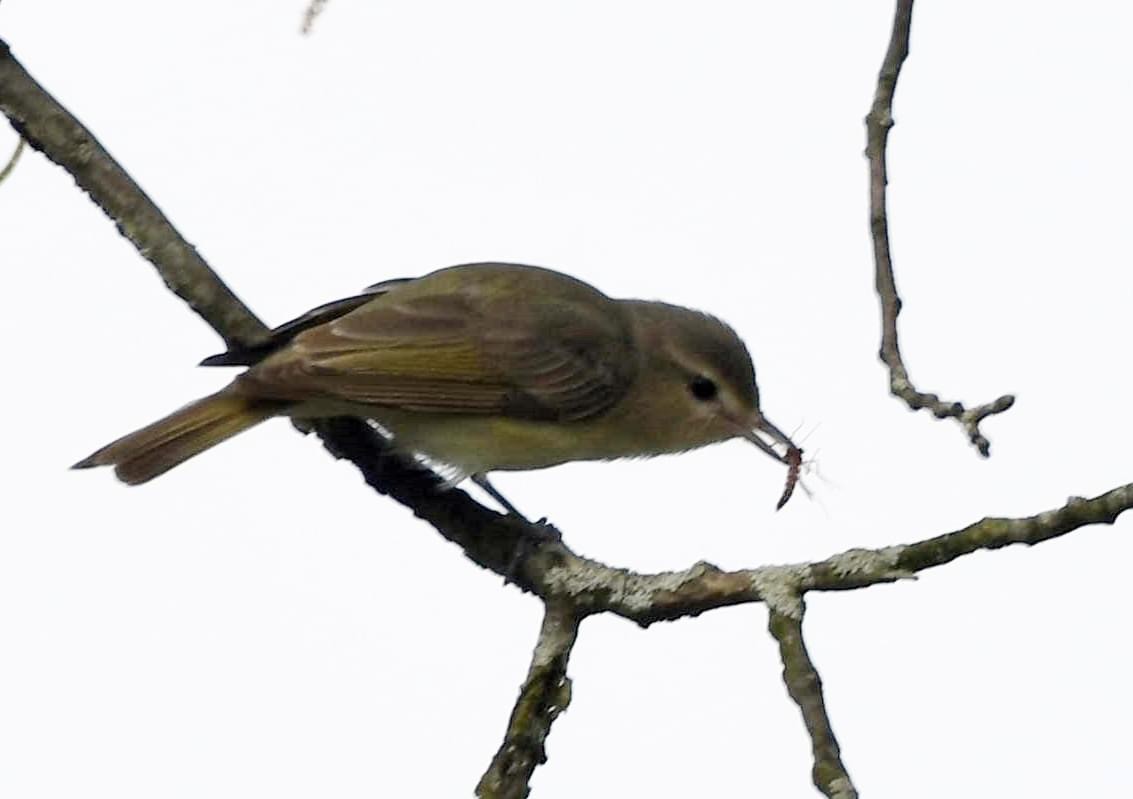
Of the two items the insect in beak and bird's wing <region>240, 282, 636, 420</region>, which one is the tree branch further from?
the insect in beak

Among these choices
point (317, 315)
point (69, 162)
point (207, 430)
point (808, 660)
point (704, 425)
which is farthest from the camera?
point (704, 425)

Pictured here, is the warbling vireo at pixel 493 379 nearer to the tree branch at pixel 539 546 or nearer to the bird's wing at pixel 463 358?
the bird's wing at pixel 463 358

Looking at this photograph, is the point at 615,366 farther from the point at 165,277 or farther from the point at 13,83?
the point at 13,83

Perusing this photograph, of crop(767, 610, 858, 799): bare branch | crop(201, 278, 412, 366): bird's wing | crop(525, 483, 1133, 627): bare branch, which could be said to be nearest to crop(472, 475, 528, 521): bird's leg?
crop(201, 278, 412, 366): bird's wing

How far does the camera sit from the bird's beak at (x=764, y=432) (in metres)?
4.83

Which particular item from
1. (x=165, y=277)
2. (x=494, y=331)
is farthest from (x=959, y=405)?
(x=494, y=331)

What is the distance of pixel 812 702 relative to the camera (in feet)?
8.48

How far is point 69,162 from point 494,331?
4.54 feet

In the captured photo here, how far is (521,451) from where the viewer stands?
4.82m

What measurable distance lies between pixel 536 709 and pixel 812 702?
0.66 metres

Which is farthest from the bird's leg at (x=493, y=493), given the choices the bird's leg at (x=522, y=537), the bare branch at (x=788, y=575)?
the bare branch at (x=788, y=575)

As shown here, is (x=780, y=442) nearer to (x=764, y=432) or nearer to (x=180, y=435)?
(x=764, y=432)

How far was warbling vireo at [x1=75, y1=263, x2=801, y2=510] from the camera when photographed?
4.30 meters

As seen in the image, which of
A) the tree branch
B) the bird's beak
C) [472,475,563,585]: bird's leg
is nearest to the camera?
the tree branch
